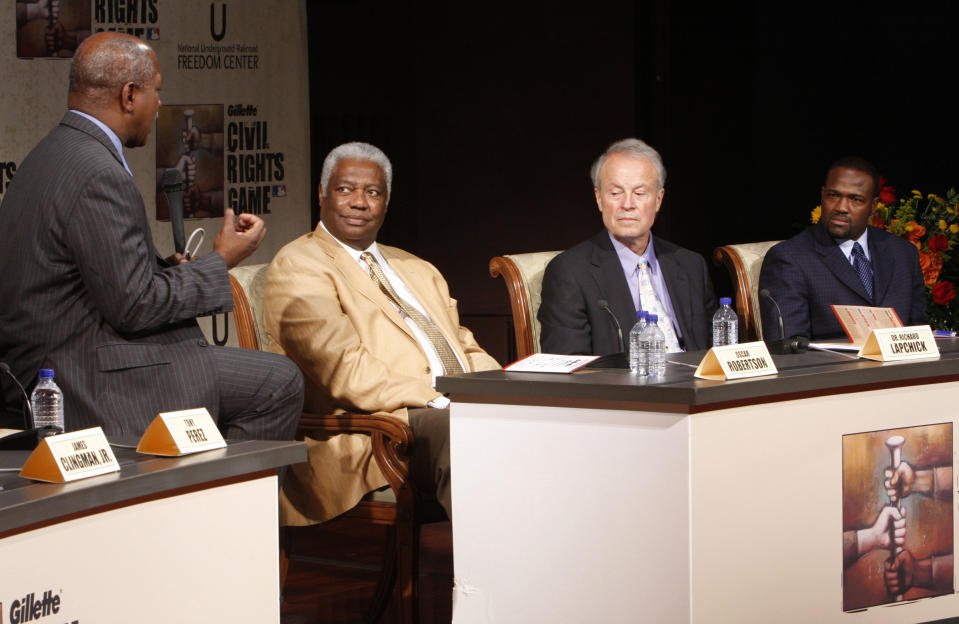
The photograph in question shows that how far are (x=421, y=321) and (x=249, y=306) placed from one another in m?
0.52

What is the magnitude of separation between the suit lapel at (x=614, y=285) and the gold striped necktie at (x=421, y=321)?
45 centimetres

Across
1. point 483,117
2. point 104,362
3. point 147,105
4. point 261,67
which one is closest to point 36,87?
point 261,67

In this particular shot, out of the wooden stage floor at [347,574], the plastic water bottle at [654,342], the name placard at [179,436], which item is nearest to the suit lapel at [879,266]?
the plastic water bottle at [654,342]

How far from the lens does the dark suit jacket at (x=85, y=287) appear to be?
2387 mm

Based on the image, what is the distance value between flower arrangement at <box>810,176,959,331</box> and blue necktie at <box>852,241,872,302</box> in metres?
0.23

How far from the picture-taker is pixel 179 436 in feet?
6.17

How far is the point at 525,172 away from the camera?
Answer: 604 cm

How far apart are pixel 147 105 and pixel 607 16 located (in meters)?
3.50

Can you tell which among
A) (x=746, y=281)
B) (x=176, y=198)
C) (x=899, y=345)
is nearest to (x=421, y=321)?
(x=176, y=198)

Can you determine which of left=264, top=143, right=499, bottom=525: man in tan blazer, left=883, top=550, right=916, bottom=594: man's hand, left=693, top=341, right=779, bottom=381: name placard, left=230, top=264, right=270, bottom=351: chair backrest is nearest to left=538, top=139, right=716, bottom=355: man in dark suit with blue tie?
left=264, top=143, right=499, bottom=525: man in tan blazer

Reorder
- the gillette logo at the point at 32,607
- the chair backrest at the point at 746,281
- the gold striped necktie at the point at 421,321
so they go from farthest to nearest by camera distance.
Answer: the chair backrest at the point at 746,281 → the gold striped necktie at the point at 421,321 → the gillette logo at the point at 32,607

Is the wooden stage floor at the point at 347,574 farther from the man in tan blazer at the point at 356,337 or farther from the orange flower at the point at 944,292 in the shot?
the orange flower at the point at 944,292

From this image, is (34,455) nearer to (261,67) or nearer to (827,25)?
(261,67)

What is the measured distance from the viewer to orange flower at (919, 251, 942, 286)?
3.98 m
